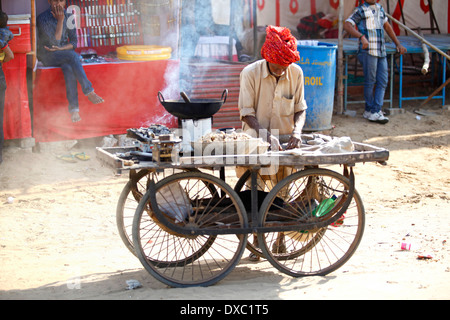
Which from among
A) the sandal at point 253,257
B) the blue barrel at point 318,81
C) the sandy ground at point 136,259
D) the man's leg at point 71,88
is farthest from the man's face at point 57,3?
the sandal at point 253,257

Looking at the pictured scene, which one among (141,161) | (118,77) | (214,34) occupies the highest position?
(214,34)

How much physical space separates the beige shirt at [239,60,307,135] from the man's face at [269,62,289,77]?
0.15 ft

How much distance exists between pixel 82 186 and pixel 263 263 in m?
2.79

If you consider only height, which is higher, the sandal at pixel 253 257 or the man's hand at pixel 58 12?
the man's hand at pixel 58 12

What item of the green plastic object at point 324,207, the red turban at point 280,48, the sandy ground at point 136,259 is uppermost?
the red turban at point 280,48

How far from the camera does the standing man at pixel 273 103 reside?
4.66 metres

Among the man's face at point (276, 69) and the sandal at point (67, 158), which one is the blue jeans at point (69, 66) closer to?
the sandal at point (67, 158)

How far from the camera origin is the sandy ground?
13.3ft

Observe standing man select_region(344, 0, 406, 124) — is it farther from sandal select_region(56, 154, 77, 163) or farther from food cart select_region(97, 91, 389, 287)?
food cart select_region(97, 91, 389, 287)

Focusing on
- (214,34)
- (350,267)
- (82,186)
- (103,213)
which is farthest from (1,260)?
(214,34)

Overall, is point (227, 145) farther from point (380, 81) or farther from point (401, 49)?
point (401, 49)

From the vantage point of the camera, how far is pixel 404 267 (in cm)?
448

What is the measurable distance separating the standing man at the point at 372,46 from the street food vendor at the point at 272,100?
15.4 ft

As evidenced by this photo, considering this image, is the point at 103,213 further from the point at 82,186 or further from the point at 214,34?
the point at 214,34
